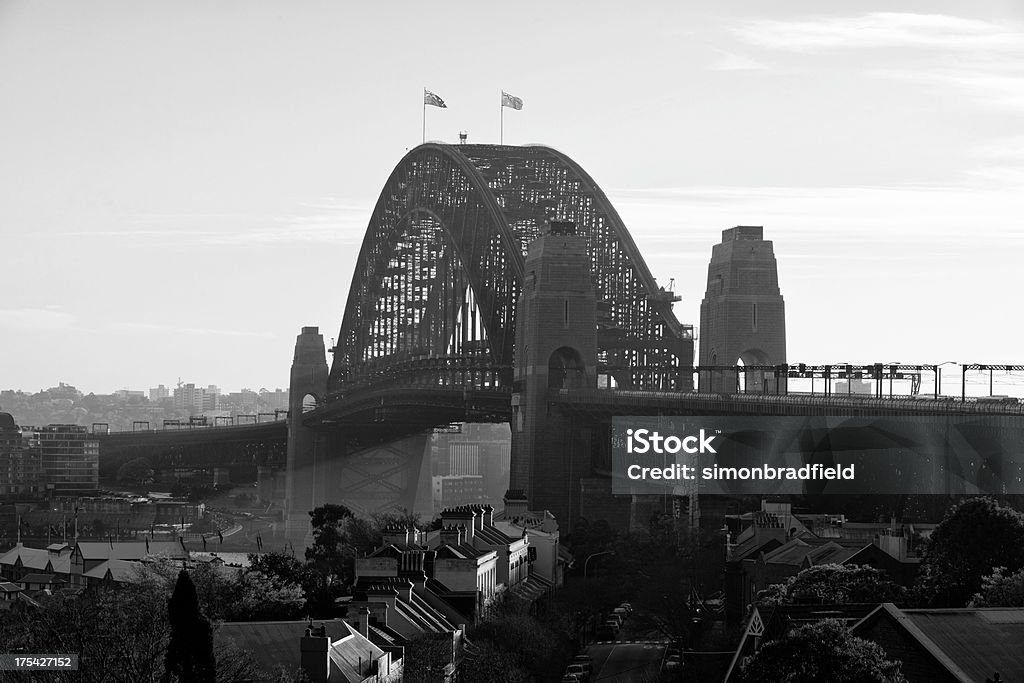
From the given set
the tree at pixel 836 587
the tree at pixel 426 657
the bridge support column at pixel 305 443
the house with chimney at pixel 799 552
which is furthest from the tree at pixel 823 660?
the bridge support column at pixel 305 443

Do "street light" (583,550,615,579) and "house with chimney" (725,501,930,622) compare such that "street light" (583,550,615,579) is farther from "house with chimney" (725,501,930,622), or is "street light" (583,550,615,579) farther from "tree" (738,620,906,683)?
"tree" (738,620,906,683)

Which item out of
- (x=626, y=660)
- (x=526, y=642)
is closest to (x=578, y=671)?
(x=526, y=642)

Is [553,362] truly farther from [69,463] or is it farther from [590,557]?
[69,463]

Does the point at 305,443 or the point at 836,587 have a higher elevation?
the point at 305,443

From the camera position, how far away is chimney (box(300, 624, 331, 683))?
37906mm

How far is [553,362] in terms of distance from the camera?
339 ft

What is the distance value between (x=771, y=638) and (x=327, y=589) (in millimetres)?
28823

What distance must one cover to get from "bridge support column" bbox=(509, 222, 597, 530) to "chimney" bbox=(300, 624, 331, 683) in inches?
2349

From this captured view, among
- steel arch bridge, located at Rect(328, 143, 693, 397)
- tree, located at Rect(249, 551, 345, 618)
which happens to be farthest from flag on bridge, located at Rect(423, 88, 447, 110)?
tree, located at Rect(249, 551, 345, 618)

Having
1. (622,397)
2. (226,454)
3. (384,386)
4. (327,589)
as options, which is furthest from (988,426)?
(226,454)

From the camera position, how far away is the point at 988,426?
67.2 m

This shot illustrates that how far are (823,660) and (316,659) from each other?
11.6 m

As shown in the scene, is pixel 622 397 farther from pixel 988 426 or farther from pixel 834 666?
pixel 834 666

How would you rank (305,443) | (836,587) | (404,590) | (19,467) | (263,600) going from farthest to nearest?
1. (19,467)
2. (305,443)
3. (263,600)
4. (404,590)
5. (836,587)
